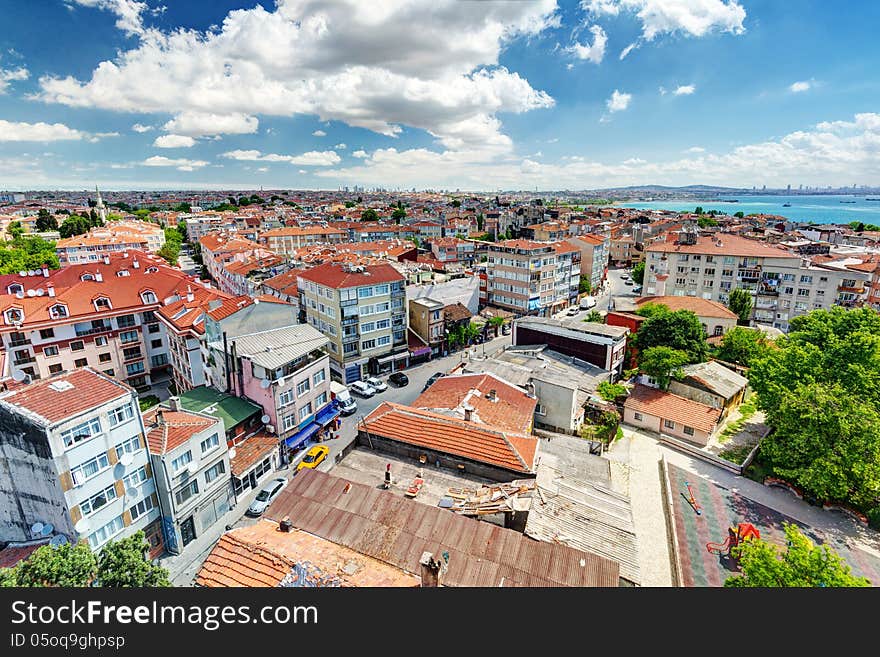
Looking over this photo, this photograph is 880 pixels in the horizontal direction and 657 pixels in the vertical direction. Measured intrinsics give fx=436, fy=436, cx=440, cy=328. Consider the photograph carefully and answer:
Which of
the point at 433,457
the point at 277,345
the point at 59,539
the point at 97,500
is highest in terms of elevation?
the point at 277,345

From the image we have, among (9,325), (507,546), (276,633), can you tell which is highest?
(276,633)

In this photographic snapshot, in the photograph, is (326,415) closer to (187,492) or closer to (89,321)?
(187,492)

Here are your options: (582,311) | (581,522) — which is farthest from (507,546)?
(582,311)

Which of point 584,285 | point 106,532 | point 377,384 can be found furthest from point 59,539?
point 584,285

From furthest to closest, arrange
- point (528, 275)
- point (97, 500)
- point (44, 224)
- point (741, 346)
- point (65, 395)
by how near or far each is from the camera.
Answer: point (44, 224) → point (528, 275) → point (741, 346) → point (97, 500) → point (65, 395)

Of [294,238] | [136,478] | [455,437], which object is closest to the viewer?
[136,478]

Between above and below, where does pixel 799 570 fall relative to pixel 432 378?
above

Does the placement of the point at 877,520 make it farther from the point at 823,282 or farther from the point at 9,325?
the point at 9,325

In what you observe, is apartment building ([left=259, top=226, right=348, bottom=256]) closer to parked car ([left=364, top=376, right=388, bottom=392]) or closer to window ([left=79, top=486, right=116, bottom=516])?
parked car ([left=364, top=376, right=388, bottom=392])
